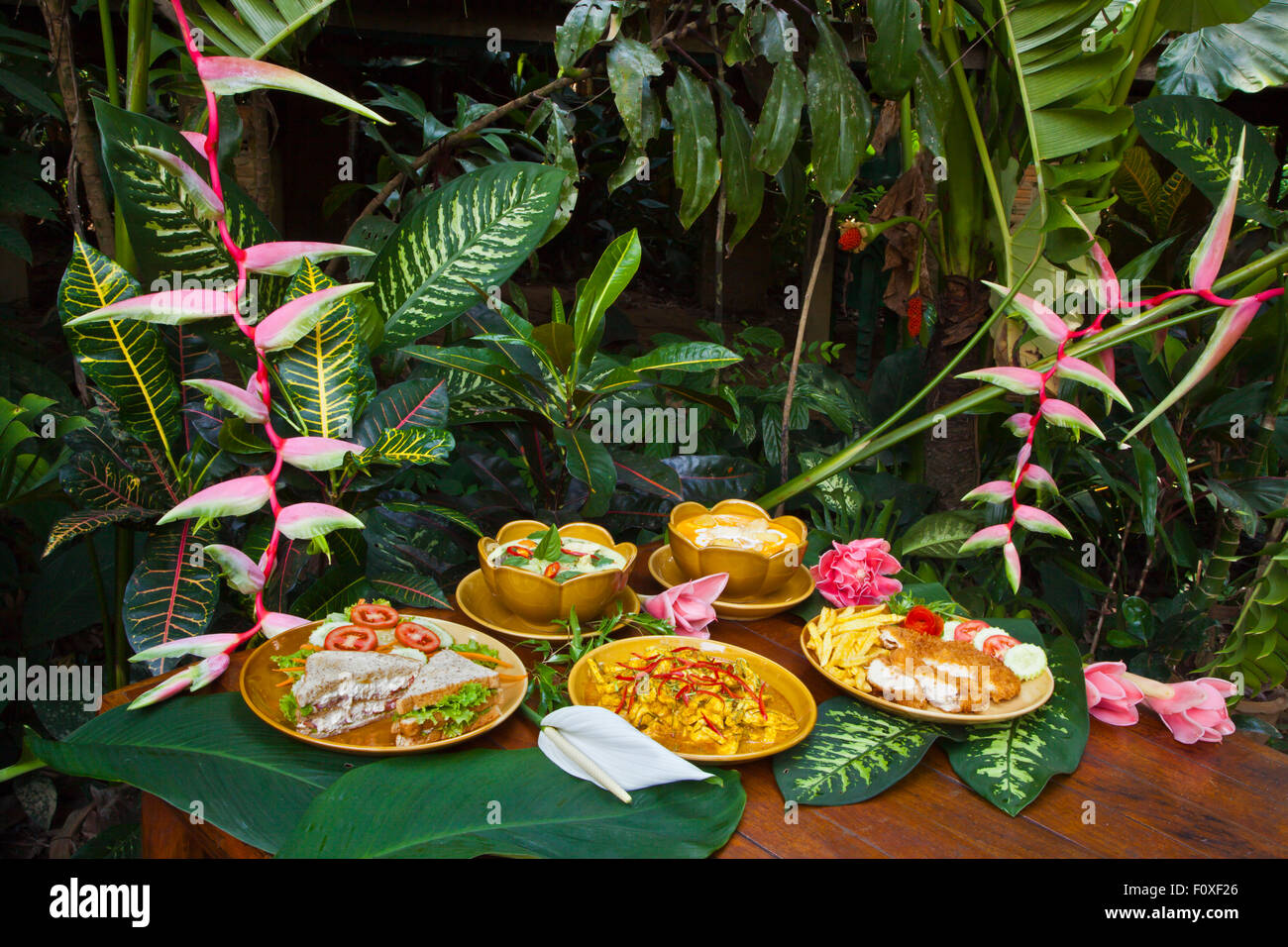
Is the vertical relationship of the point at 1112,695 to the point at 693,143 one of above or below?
below

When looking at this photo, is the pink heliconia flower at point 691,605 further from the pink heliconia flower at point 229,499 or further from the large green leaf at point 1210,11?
the large green leaf at point 1210,11

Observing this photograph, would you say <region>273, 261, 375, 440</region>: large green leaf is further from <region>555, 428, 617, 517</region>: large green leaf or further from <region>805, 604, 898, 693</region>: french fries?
<region>805, 604, 898, 693</region>: french fries

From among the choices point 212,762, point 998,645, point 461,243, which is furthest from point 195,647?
point 998,645

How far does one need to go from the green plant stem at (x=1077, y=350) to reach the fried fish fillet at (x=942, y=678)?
45cm

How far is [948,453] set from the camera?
2.26 m

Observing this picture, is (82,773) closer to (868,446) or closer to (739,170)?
(868,446)

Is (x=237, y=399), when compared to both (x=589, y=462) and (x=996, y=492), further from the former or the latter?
(x=996, y=492)

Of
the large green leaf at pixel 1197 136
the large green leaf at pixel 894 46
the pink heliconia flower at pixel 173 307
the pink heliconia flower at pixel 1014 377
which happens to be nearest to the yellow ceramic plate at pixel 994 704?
the pink heliconia flower at pixel 1014 377

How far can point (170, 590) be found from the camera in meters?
1.28

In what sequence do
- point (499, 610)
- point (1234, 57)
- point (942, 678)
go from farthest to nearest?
1. point (1234, 57)
2. point (499, 610)
3. point (942, 678)

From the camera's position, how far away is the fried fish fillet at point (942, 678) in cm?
112

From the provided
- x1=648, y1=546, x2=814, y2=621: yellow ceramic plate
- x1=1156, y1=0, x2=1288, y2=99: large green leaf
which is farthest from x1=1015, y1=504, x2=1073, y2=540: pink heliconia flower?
x1=1156, y1=0, x2=1288, y2=99: large green leaf

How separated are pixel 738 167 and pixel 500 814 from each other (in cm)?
145

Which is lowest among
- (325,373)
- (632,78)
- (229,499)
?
(229,499)
